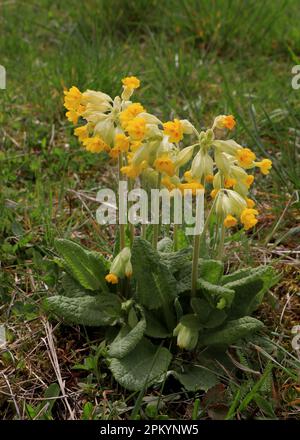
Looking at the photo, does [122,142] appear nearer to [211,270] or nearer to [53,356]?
[211,270]

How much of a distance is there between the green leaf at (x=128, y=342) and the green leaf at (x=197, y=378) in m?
0.16

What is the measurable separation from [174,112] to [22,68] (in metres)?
1.11

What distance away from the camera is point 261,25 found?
4688 mm

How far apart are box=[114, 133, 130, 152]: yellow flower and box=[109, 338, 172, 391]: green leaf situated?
0.62 m

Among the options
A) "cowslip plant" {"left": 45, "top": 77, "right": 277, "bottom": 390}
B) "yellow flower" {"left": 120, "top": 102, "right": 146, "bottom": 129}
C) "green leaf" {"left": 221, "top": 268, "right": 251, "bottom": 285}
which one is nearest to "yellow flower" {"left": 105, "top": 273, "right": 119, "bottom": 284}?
"cowslip plant" {"left": 45, "top": 77, "right": 277, "bottom": 390}

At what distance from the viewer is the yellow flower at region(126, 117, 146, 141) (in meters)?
1.85

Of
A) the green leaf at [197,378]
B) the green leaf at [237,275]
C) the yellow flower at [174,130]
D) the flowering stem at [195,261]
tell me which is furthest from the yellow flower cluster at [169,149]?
the green leaf at [197,378]

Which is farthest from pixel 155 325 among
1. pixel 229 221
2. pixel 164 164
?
pixel 164 164

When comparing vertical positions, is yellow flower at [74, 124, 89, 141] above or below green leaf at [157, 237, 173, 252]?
above

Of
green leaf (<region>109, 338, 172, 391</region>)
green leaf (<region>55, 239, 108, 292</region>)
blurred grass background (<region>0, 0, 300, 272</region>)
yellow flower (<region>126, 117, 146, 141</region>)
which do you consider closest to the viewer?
yellow flower (<region>126, 117, 146, 141</region>)

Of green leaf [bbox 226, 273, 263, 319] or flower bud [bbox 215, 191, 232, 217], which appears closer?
flower bud [bbox 215, 191, 232, 217]

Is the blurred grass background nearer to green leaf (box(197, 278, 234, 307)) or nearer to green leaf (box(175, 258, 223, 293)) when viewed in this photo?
green leaf (box(175, 258, 223, 293))
